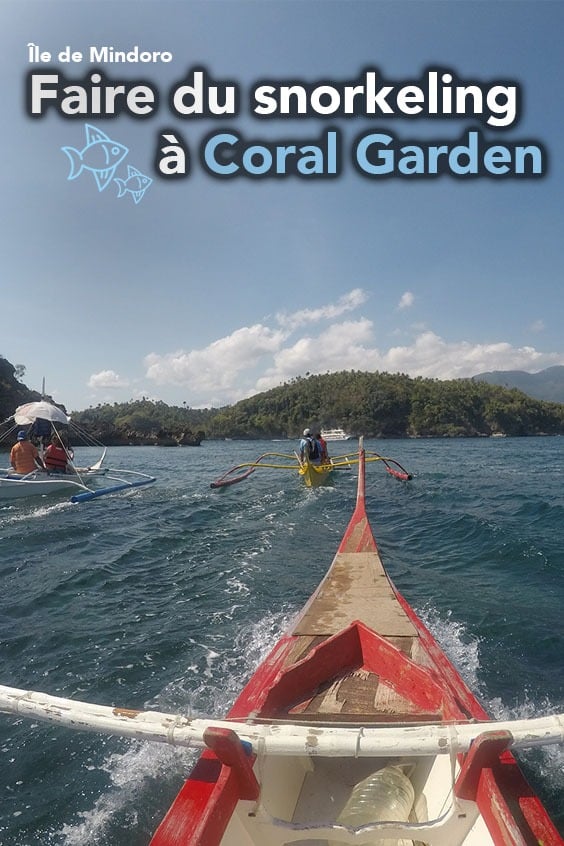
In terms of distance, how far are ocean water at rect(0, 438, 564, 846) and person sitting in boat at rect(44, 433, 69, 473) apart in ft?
7.21

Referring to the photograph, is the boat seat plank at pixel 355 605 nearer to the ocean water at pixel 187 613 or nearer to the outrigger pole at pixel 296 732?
the ocean water at pixel 187 613

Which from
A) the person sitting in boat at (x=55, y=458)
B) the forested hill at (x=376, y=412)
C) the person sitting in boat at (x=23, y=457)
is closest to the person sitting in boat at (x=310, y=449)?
the person sitting in boat at (x=55, y=458)

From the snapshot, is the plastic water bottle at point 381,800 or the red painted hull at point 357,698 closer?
the red painted hull at point 357,698

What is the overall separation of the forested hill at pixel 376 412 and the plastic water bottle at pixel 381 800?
87810 millimetres

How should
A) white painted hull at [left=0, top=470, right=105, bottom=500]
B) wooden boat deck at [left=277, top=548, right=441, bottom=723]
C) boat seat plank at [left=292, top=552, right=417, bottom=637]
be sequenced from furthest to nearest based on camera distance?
1. white painted hull at [left=0, top=470, right=105, bottom=500]
2. boat seat plank at [left=292, top=552, right=417, bottom=637]
3. wooden boat deck at [left=277, top=548, right=441, bottom=723]

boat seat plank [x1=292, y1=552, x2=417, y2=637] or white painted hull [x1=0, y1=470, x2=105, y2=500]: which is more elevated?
boat seat plank [x1=292, y1=552, x2=417, y2=637]

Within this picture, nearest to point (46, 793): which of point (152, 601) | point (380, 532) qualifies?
point (152, 601)

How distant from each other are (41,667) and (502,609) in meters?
7.01

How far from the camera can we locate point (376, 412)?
385 ft

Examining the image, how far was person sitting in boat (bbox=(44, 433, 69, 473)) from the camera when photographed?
19438mm

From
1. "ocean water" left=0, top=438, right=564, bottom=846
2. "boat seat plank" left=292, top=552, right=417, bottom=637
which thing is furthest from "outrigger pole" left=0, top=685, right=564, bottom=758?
"boat seat plank" left=292, top=552, right=417, bottom=637

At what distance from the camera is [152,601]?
8688 millimetres

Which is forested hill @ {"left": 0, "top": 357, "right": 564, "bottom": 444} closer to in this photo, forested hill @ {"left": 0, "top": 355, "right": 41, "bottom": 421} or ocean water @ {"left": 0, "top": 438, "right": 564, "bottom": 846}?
forested hill @ {"left": 0, "top": 355, "right": 41, "bottom": 421}

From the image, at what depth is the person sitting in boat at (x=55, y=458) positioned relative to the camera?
1944 cm
